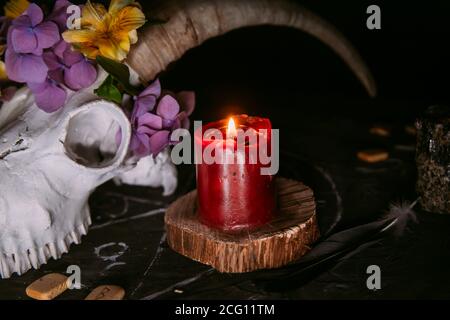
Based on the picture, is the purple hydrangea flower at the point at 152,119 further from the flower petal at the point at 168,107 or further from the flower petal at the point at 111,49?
the flower petal at the point at 111,49

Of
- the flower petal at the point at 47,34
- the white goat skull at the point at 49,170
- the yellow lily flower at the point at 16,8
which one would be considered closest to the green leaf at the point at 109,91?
the white goat skull at the point at 49,170

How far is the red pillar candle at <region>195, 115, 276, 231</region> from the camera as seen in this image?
3.97 feet

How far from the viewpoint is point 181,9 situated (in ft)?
4.61

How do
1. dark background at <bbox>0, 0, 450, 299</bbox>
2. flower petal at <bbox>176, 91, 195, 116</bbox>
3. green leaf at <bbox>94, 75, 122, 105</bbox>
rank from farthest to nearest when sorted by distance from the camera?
flower petal at <bbox>176, 91, 195, 116</bbox>
green leaf at <bbox>94, 75, 122, 105</bbox>
dark background at <bbox>0, 0, 450, 299</bbox>

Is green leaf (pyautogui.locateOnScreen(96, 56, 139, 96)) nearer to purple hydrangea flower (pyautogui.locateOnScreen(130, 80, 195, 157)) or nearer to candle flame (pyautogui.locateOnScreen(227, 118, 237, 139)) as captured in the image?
purple hydrangea flower (pyautogui.locateOnScreen(130, 80, 195, 157))

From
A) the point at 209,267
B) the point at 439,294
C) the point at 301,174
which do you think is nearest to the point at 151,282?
the point at 209,267

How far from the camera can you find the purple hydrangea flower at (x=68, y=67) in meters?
1.28

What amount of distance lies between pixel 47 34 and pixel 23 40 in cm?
5

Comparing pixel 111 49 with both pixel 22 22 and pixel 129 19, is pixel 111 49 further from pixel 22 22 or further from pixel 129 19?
pixel 22 22

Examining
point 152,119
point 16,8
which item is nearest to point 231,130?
point 152,119

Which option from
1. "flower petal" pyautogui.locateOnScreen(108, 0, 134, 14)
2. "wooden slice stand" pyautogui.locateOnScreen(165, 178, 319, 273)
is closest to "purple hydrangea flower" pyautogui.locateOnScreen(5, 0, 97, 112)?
"flower petal" pyautogui.locateOnScreen(108, 0, 134, 14)

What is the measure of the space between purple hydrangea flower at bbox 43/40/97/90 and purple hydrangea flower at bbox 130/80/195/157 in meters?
0.12

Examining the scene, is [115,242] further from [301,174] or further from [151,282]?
[301,174]

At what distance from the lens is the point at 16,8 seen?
136cm
